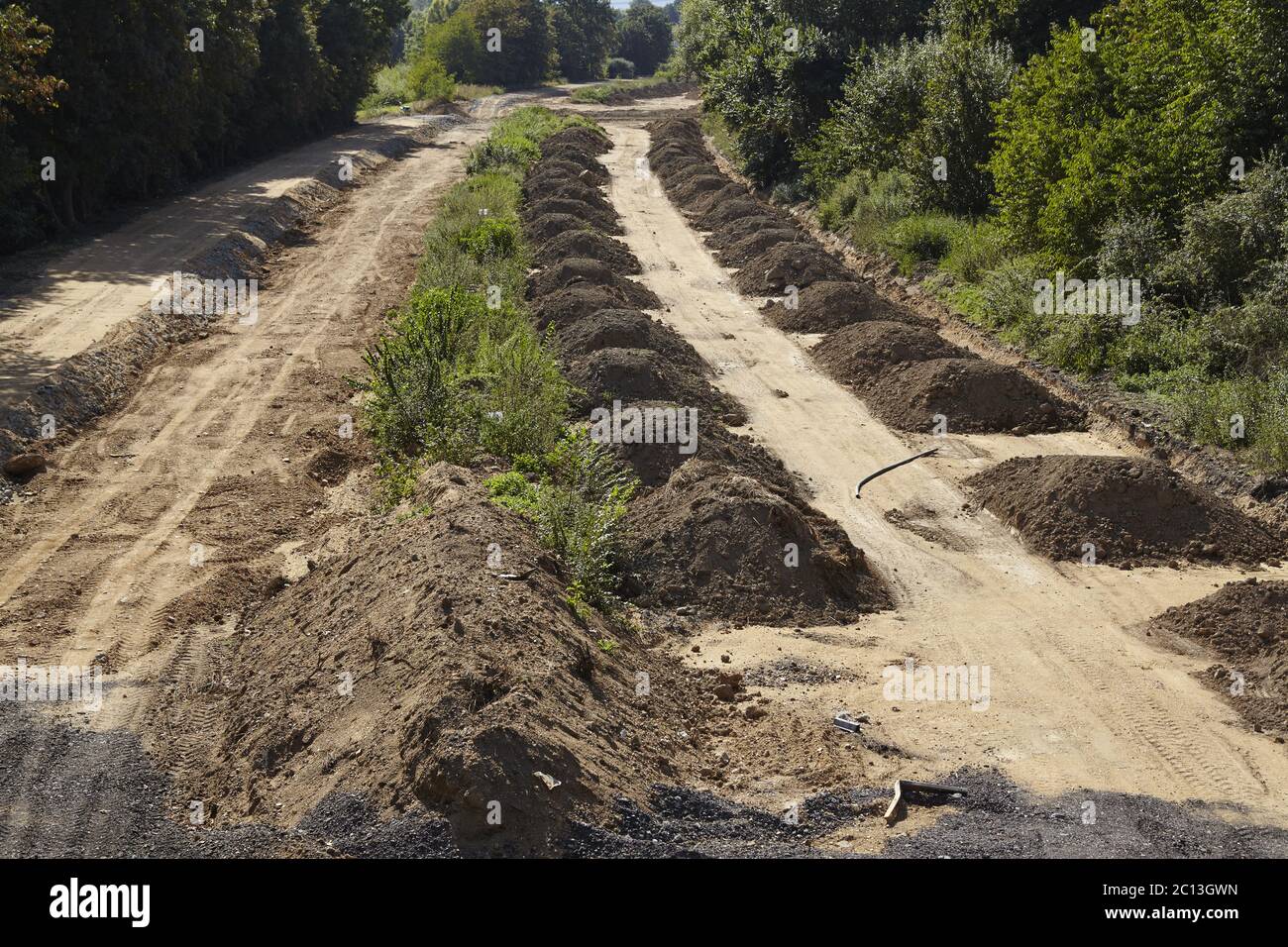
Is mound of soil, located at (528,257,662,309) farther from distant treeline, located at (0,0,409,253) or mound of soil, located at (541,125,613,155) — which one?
mound of soil, located at (541,125,613,155)

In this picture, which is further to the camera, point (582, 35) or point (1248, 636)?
point (582, 35)

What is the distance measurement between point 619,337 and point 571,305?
90.0 inches

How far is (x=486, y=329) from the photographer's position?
1576 centimetres

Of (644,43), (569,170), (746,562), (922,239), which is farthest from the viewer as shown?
(644,43)

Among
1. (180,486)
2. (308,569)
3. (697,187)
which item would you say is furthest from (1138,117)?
(697,187)

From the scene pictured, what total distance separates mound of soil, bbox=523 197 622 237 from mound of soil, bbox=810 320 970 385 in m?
9.64

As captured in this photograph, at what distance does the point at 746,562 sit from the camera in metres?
10.7

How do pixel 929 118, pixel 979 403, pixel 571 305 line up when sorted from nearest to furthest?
pixel 979 403
pixel 571 305
pixel 929 118

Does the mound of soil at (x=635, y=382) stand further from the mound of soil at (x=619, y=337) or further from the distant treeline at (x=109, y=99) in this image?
the distant treeline at (x=109, y=99)

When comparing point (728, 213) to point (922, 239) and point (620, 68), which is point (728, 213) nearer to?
point (922, 239)

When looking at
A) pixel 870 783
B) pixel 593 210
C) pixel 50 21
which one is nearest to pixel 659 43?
pixel 593 210

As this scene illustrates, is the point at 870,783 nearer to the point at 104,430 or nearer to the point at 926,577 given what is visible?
the point at 926,577

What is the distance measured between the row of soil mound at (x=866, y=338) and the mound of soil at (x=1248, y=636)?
5194 millimetres

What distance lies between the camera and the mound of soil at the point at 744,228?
26484mm
